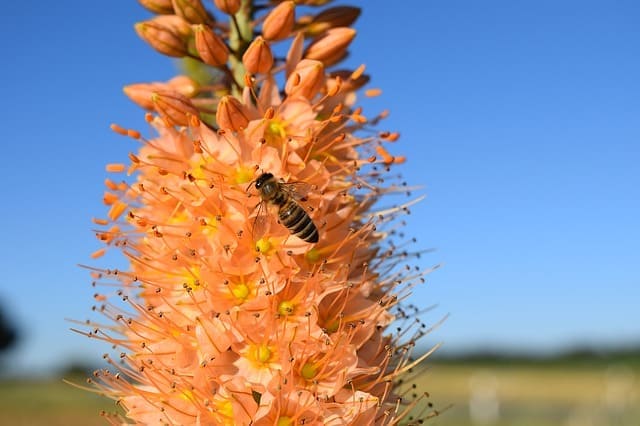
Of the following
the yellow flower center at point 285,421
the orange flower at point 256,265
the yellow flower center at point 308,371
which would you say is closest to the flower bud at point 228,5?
the orange flower at point 256,265

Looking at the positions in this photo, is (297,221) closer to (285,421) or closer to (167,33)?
(285,421)

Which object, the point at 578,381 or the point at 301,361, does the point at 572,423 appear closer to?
the point at 301,361

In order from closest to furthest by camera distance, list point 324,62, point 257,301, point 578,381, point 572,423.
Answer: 1. point 257,301
2. point 324,62
3. point 572,423
4. point 578,381

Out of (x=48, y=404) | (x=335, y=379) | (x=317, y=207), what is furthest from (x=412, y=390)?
(x=48, y=404)

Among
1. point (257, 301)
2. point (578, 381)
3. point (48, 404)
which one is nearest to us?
point (257, 301)

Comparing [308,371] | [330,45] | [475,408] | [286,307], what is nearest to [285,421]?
[308,371]

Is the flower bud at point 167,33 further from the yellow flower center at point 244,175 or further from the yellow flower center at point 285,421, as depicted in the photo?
the yellow flower center at point 285,421
